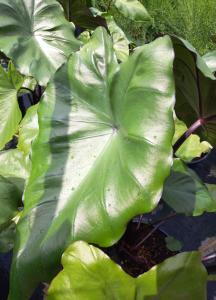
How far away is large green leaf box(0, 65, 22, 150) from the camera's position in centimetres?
136

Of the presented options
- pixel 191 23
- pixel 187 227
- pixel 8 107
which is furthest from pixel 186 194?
pixel 191 23

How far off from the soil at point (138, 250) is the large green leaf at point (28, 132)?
1.33 ft

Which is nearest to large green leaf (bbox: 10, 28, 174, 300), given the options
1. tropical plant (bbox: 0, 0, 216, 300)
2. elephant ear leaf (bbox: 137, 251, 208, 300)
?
tropical plant (bbox: 0, 0, 216, 300)

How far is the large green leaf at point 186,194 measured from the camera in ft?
3.07

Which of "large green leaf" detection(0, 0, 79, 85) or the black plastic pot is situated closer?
"large green leaf" detection(0, 0, 79, 85)

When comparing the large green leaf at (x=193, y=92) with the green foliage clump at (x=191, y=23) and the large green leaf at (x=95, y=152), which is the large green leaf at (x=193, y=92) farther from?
the green foliage clump at (x=191, y=23)

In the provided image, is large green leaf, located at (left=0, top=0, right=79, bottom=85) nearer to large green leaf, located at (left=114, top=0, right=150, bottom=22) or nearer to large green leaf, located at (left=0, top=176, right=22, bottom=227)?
large green leaf, located at (left=0, top=176, right=22, bottom=227)

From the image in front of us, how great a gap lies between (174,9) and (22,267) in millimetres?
2185

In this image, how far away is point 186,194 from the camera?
98 cm

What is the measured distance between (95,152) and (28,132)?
485 millimetres

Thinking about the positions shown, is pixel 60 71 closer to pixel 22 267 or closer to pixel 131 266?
pixel 22 267

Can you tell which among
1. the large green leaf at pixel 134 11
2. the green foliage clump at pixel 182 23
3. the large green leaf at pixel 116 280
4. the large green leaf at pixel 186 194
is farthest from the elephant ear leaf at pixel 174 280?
the large green leaf at pixel 134 11

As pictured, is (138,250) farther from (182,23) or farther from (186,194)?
(182,23)

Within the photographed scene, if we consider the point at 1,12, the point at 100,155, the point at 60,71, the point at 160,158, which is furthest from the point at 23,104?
the point at 160,158
